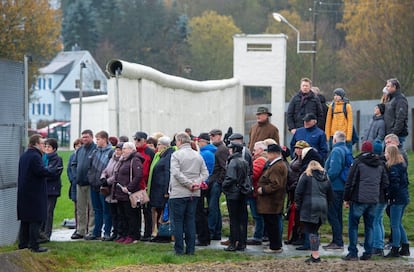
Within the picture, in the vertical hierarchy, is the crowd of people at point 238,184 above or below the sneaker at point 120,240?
above

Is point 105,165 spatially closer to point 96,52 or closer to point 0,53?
point 0,53

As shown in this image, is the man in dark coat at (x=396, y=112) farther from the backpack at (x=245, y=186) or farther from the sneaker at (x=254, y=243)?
the backpack at (x=245, y=186)

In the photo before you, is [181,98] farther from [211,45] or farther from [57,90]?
[57,90]

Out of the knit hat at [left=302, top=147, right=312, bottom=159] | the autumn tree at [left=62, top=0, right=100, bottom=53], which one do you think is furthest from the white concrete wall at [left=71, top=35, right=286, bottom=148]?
the autumn tree at [left=62, top=0, right=100, bottom=53]

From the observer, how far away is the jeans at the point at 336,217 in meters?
16.2

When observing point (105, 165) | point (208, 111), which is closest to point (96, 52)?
point (208, 111)

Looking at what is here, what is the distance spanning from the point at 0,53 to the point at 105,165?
44.6 metres

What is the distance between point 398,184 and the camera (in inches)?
602

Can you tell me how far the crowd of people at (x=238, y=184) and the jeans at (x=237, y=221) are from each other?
2 cm

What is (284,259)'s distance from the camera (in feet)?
49.1

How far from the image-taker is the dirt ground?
13594 mm

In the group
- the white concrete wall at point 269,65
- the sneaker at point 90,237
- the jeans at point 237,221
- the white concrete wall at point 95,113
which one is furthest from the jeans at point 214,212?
the white concrete wall at point 269,65

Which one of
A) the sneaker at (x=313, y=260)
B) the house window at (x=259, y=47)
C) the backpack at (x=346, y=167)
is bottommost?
the sneaker at (x=313, y=260)

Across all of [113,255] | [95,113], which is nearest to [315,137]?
[113,255]
